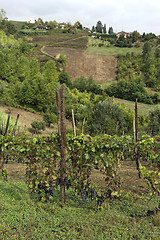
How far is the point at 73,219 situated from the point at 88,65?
71101 mm

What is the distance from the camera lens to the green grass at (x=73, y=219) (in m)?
5.39

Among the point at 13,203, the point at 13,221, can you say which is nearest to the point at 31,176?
the point at 13,203

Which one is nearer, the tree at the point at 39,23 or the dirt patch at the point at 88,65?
the dirt patch at the point at 88,65

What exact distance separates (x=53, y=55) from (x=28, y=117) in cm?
4800

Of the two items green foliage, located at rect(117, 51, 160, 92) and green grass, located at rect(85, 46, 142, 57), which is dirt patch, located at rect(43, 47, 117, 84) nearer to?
green grass, located at rect(85, 46, 142, 57)

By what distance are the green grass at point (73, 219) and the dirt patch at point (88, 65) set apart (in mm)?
60518

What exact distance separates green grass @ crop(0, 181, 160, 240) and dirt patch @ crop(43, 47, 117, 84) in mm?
60518

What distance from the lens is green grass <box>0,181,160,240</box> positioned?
5395 mm

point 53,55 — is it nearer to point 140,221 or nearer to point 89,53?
point 89,53

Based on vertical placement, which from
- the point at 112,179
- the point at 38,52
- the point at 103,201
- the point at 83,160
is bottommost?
the point at 103,201

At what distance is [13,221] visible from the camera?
19.1 feet

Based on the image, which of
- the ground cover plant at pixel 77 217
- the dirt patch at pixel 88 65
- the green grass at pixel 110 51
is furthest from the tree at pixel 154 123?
the green grass at pixel 110 51

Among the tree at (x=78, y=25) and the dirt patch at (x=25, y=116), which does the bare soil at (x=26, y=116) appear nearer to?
the dirt patch at (x=25, y=116)

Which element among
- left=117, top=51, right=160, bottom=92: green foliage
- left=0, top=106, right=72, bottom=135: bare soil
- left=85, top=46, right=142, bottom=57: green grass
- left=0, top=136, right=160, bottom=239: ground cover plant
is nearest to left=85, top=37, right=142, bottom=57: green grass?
left=85, top=46, right=142, bottom=57: green grass
